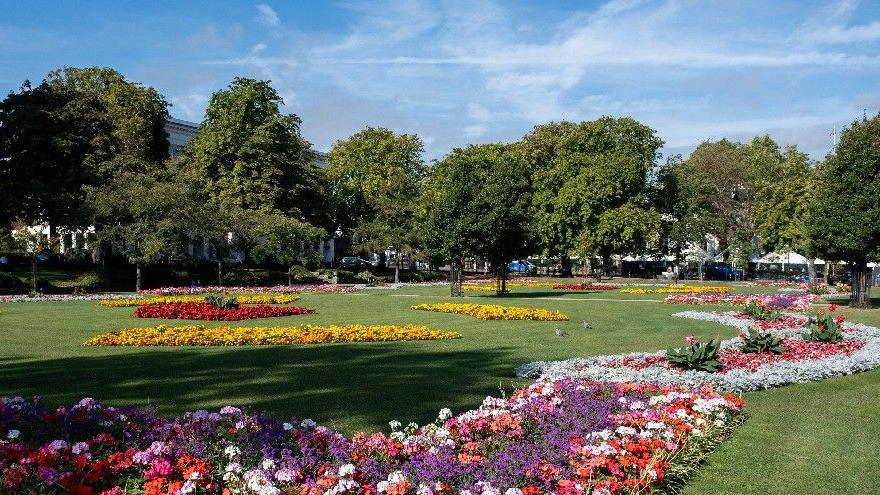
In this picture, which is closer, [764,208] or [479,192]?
[479,192]

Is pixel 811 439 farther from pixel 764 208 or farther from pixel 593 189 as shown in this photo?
pixel 764 208

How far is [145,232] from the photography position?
3138cm

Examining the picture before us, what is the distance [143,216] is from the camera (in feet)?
105

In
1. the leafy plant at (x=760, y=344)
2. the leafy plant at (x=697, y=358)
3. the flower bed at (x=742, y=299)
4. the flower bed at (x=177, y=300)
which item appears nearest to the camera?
the leafy plant at (x=697, y=358)

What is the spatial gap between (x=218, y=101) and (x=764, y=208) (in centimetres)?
4126

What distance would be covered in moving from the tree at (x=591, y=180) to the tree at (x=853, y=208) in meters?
25.6

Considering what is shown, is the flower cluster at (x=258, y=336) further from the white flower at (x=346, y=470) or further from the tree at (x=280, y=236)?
the tree at (x=280, y=236)

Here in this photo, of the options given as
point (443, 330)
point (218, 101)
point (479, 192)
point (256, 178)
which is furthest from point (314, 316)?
point (218, 101)

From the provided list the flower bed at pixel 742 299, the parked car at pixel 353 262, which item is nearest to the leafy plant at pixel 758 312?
the flower bed at pixel 742 299

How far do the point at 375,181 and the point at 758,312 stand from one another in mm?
42790

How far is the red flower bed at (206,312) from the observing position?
61.5 feet

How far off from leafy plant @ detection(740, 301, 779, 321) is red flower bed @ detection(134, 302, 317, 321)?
12.2m

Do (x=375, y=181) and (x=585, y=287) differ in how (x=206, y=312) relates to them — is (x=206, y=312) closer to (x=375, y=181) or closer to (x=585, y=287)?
(x=585, y=287)

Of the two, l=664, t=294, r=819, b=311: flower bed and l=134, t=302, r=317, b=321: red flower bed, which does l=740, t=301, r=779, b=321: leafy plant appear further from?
l=134, t=302, r=317, b=321: red flower bed
